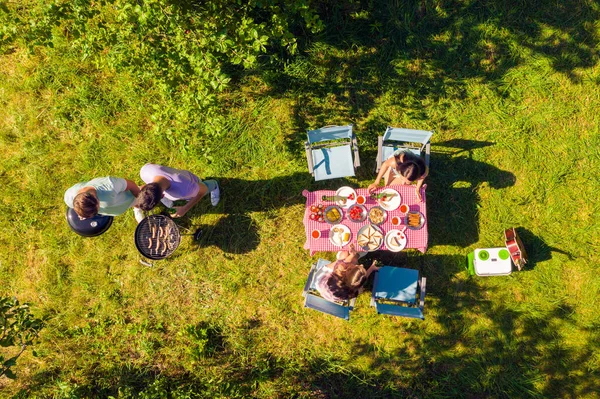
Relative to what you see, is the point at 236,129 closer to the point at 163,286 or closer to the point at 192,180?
the point at 192,180

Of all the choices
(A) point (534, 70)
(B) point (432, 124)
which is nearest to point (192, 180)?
(B) point (432, 124)

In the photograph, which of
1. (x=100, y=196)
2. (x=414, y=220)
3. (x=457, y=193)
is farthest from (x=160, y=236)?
(x=457, y=193)

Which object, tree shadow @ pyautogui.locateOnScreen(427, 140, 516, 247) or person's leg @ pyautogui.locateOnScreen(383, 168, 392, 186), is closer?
person's leg @ pyautogui.locateOnScreen(383, 168, 392, 186)

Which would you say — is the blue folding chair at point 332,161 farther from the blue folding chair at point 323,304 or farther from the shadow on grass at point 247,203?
the blue folding chair at point 323,304

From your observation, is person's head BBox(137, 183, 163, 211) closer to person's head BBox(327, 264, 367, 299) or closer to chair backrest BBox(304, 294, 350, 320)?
person's head BBox(327, 264, 367, 299)

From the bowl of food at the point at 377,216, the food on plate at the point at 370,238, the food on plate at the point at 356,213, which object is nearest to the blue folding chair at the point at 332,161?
the food on plate at the point at 356,213

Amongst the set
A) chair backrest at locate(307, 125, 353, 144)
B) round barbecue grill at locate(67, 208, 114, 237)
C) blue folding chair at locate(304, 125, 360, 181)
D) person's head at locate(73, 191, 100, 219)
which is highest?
chair backrest at locate(307, 125, 353, 144)

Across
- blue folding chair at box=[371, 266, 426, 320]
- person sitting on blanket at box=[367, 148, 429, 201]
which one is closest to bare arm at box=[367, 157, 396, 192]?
person sitting on blanket at box=[367, 148, 429, 201]

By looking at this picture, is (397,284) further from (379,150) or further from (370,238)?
(379,150)
